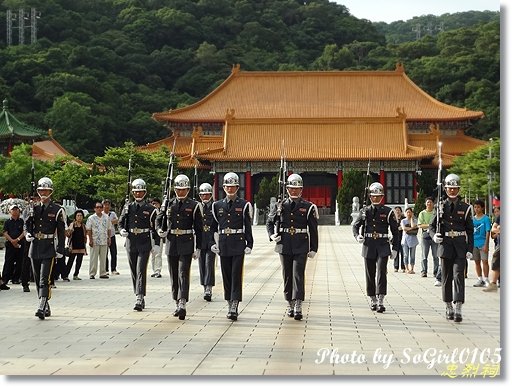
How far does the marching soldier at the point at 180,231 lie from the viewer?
10.4 m

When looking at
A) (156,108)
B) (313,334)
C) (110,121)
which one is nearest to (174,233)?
(313,334)

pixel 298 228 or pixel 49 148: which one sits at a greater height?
pixel 49 148

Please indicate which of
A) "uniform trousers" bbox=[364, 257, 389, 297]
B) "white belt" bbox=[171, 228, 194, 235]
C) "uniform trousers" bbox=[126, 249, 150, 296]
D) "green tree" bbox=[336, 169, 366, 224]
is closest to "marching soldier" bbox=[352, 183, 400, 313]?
"uniform trousers" bbox=[364, 257, 389, 297]

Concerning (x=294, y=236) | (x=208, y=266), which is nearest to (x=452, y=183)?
(x=294, y=236)

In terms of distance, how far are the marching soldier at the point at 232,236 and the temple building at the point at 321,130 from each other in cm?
3580

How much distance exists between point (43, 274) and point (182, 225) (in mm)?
1641

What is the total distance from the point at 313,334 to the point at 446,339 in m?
1.27

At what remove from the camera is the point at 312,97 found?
57969 millimetres

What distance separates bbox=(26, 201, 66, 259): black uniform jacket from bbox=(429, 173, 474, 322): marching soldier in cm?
420

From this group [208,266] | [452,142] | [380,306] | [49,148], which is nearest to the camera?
[380,306]

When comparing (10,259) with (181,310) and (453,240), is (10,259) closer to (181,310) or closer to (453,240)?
(181,310)

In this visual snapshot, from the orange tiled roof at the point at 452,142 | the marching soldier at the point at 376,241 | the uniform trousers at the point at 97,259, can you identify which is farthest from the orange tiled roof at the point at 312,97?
the marching soldier at the point at 376,241

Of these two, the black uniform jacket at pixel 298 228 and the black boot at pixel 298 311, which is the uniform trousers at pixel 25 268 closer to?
the black uniform jacket at pixel 298 228

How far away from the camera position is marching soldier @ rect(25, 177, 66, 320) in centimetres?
1039
